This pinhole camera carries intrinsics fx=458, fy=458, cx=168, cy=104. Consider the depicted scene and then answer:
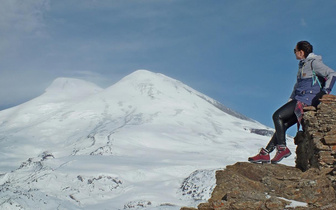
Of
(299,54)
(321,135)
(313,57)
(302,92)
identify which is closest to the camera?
(321,135)

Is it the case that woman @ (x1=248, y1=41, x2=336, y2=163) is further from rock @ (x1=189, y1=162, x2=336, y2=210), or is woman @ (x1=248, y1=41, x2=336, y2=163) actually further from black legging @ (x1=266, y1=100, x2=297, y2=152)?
rock @ (x1=189, y1=162, x2=336, y2=210)

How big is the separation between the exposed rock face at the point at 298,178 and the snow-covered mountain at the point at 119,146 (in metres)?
53.1

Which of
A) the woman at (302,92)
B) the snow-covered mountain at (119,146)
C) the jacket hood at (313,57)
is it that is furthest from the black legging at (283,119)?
the snow-covered mountain at (119,146)

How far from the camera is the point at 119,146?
11312 cm

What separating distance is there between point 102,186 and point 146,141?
38574mm

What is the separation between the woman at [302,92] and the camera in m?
9.14

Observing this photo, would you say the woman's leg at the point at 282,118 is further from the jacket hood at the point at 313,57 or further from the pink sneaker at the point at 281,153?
the jacket hood at the point at 313,57

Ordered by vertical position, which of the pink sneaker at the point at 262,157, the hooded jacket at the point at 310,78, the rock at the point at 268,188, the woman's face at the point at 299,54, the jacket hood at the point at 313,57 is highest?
the woman's face at the point at 299,54

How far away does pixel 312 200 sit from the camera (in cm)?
744

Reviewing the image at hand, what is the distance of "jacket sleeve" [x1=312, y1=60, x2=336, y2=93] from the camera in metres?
8.99

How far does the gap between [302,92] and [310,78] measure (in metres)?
0.33

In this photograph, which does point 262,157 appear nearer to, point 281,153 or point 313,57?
point 281,153

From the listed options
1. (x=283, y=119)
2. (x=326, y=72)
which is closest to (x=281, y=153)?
(x=283, y=119)

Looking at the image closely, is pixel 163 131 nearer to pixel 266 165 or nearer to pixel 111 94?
pixel 111 94
